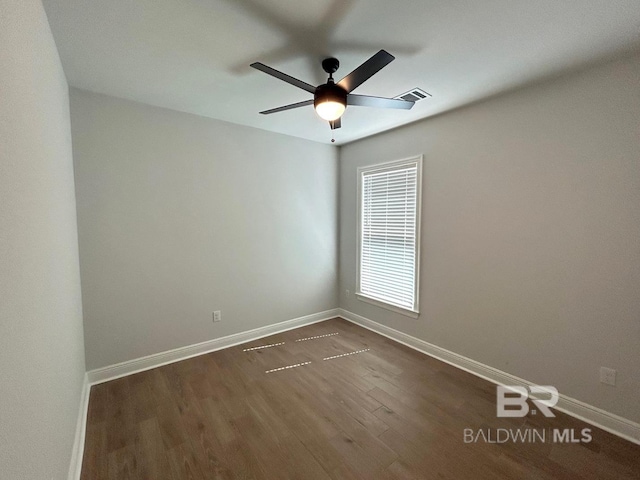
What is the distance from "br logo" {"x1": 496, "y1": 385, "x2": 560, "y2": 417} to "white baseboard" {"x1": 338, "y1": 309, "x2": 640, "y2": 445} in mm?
43

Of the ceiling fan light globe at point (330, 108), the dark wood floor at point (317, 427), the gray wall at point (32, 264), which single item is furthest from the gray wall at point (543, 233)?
the gray wall at point (32, 264)

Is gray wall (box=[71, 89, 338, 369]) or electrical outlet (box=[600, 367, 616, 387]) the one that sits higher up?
gray wall (box=[71, 89, 338, 369])

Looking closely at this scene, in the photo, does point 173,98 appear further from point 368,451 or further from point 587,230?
point 587,230

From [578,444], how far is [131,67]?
4144mm

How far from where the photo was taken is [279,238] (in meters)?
3.46

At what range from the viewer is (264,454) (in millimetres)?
1656

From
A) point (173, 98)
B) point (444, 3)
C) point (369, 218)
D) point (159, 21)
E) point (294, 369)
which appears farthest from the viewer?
point (369, 218)

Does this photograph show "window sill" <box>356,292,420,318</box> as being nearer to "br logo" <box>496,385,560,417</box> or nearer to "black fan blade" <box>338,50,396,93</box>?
"br logo" <box>496,385,560,417</box>

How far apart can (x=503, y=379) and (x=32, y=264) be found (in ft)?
10.9

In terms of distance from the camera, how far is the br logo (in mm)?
2037

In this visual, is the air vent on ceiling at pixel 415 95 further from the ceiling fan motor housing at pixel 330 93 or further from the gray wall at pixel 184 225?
the gray wall at pixel 184 225

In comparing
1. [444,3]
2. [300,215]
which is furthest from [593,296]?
[300,215]

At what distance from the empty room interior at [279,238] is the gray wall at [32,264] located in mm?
17

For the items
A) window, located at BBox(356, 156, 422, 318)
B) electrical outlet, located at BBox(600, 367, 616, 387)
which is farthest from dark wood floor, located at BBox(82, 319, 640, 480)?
window, located at BBox(356, 156, 422, 318)
